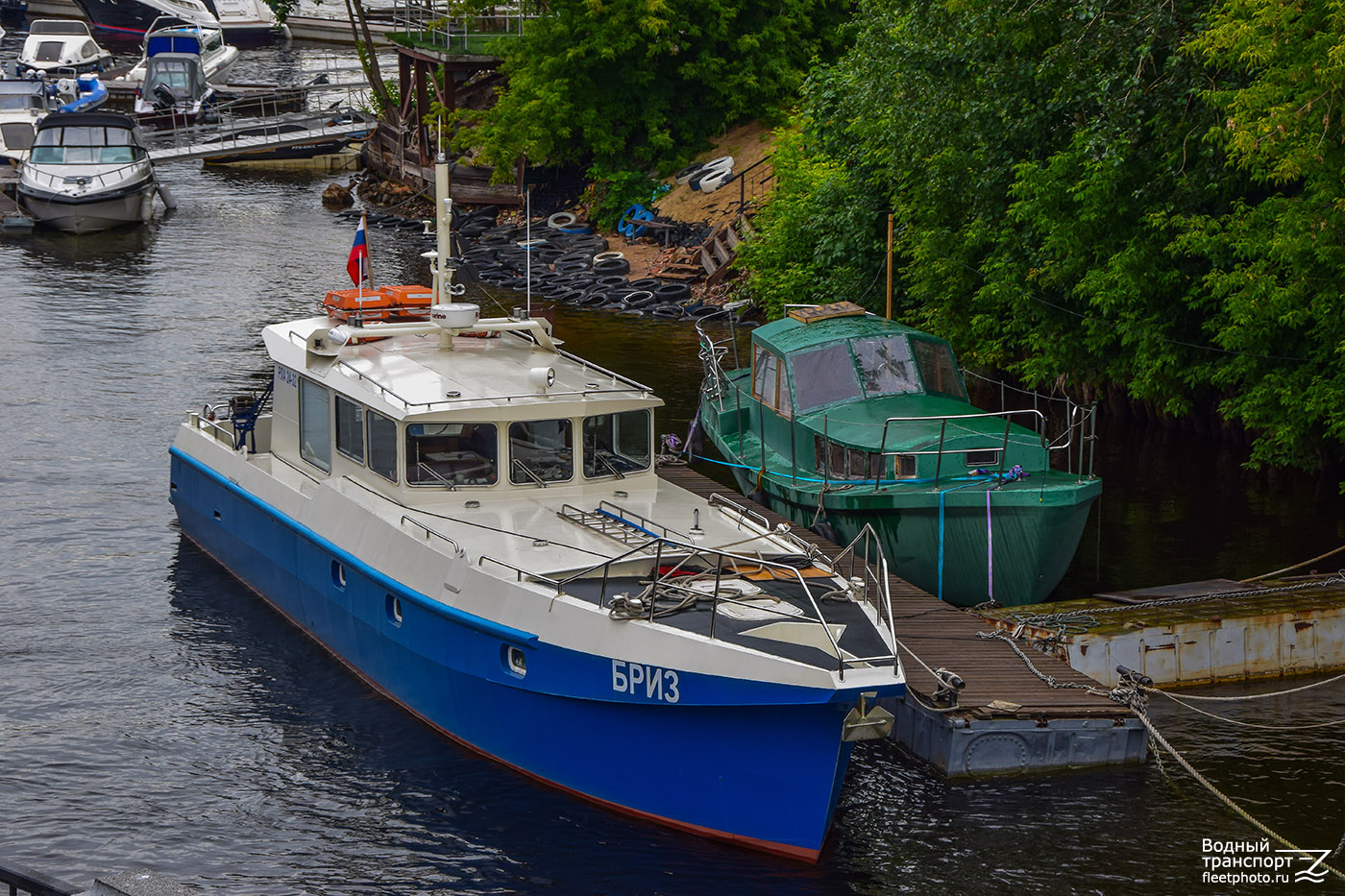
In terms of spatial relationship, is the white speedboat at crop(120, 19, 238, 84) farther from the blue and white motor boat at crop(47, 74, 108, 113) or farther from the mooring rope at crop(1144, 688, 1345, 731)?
the mooring rope at crop(1144, 688, 1345, 731)

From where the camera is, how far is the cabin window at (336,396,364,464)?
53.2 feet

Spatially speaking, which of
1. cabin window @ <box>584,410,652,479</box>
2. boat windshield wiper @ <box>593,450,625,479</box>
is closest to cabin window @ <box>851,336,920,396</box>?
cabin window @ <box>584,410,652,479</box>

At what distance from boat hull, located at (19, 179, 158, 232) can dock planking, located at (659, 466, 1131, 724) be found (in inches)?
1263

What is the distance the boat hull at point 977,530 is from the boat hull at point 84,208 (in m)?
31.3

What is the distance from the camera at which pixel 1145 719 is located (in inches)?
558

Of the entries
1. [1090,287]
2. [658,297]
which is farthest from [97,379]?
[1090,287]

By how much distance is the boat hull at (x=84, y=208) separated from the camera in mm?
42781

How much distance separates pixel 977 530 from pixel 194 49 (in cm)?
6337

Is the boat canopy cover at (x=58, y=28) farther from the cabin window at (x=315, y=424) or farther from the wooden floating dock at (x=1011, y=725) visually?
the wooden floating dock at (x=1011, y=725)

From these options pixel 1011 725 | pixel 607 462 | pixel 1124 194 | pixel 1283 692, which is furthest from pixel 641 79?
pixel 1011 725

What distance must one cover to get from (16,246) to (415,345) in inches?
1138

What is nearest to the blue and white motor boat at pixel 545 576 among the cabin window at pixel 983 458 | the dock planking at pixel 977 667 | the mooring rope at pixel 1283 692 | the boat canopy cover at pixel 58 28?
the dock planking at pixel 977 667

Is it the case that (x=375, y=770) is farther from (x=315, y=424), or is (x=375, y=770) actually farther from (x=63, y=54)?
(x=63, y=54)

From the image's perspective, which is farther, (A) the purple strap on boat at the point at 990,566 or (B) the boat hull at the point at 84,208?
(B) the boat hull at the point at 84,208
